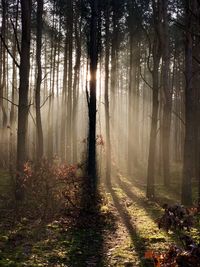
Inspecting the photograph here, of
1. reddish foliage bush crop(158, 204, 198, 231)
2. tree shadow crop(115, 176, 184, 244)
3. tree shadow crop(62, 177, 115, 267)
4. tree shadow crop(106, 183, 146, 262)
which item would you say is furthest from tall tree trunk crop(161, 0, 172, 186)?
reddish foliage bush crop(158, 204, 198, 231)

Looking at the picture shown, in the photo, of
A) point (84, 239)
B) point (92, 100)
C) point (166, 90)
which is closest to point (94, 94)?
point (92, 100)

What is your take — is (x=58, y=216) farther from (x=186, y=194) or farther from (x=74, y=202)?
(x=186, y=194)

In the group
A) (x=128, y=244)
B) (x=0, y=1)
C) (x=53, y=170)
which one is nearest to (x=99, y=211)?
(x=53, y=170)

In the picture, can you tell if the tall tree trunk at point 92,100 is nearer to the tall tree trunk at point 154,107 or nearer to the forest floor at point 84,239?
the forest floor at point 84,239

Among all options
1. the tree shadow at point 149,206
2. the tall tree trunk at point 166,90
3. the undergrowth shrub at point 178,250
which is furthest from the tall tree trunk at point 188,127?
the undergrowth shrub at point 178,250

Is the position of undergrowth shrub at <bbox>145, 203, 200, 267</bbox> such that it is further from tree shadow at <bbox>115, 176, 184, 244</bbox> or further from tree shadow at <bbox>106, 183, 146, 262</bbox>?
tree shadow at <bbox>115, 176, 184, 244</bbox>

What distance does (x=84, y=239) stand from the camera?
7.75m

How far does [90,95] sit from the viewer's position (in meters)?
10.9

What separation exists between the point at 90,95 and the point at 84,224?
12.8ft

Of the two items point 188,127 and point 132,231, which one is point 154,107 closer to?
point 188,127

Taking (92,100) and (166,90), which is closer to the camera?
(92,100)

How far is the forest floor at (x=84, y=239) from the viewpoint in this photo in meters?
6.43

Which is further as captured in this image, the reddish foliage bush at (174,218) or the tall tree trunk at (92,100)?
the tall tree trunk at (92,100)

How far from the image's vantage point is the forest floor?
643 cm
